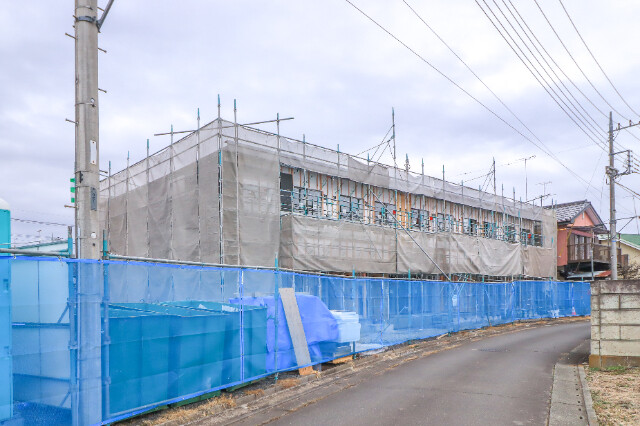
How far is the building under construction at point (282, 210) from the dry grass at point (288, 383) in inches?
139

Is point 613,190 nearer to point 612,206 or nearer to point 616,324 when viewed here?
point 612,206

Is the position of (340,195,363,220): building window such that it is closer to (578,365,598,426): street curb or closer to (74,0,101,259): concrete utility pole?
(578,365,598,426): street curb

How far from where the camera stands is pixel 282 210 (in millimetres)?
21031

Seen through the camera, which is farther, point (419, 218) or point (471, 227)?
point (471, 227)

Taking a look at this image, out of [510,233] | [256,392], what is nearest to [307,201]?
[256,392]

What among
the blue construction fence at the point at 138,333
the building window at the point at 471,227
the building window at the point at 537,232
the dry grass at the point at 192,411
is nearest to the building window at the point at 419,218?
the building window at the point at 471,227

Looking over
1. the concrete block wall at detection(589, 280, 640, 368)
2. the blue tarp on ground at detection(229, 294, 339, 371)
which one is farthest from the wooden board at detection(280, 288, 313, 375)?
the concrete block wall at detection(589, 280, 640, 368)

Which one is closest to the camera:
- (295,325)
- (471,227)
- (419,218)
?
(295,325)

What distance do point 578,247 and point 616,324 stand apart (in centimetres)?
3588

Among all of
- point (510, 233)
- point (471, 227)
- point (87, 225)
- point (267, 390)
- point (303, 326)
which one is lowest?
point (267, 390)

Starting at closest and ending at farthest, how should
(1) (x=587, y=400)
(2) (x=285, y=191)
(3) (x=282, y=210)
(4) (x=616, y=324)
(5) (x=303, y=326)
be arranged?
(1) (x=587, y=400)
(5) (x=303, y=326)
(4) (x=616, y=324)
(3) (x=282, y=210)
(2) (x=285, y=191)

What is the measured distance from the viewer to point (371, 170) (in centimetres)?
2430

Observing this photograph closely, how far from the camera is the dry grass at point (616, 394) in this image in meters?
7.56

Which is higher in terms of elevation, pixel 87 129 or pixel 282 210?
pixel 87 129
